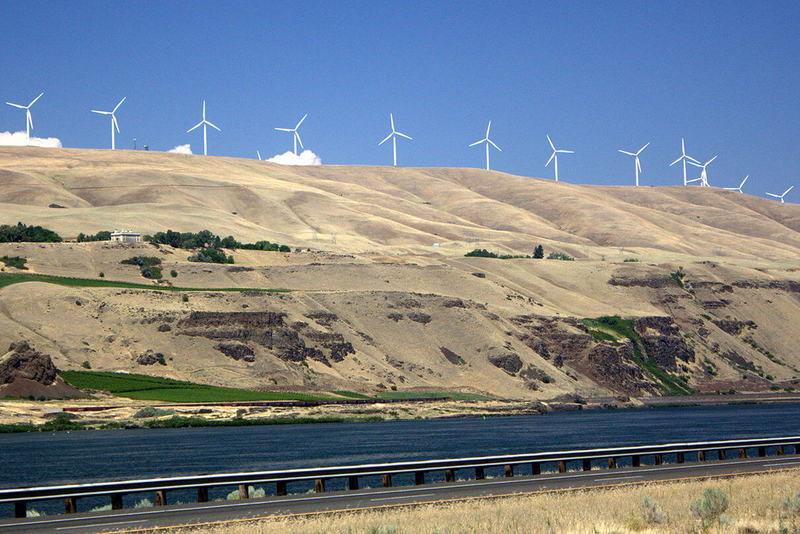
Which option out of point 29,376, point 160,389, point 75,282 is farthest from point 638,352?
point 29,376

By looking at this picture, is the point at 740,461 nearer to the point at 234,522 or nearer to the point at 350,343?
the point at 234,522

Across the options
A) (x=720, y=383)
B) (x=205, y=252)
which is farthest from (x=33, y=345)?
(x=720, y=383)

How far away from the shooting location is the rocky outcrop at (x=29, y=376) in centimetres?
9144

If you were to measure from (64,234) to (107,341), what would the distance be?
7276 centimetres

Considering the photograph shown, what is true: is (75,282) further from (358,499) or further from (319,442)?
(358,499)

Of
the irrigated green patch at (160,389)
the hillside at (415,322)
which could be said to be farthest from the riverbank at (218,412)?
the hillside at (415,322)

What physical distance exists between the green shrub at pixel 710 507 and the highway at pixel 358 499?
758 centimetres

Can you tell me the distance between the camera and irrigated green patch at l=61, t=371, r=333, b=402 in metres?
96.9

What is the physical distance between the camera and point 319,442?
74188 mm

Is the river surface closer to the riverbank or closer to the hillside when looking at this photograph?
the riverbank

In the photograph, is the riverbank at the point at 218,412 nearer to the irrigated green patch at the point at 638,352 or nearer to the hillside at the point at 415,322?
the hillside at the point at 415,322

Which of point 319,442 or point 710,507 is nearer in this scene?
point 710,507

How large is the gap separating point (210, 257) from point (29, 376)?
58841 millimetres

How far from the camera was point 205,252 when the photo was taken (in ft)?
499
